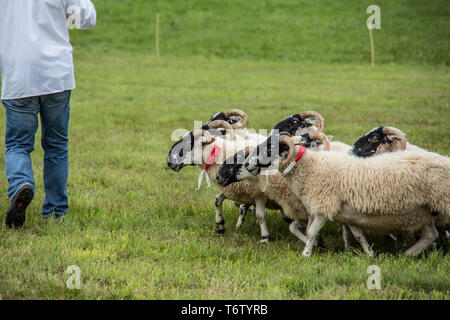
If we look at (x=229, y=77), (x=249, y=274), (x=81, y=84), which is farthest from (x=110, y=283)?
(x=229, y=77)

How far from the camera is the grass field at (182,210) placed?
165 inches

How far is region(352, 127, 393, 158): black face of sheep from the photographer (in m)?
5.80

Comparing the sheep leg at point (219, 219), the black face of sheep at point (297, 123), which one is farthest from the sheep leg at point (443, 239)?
the sheep leg at point (219, 219)

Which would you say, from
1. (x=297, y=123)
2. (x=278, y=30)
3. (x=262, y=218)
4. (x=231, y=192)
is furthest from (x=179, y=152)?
(x=278, y=30)

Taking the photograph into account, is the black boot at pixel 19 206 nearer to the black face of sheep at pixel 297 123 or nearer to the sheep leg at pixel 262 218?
the sheep leg at pixel 262 218

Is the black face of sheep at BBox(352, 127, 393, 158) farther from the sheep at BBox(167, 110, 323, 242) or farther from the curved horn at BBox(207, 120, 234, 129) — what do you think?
the curved horn at BBox(207, 120, 234, 129)

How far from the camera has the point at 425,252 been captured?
5.18m

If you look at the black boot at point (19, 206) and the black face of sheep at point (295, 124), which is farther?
the black face of sheep at point (295, 124)

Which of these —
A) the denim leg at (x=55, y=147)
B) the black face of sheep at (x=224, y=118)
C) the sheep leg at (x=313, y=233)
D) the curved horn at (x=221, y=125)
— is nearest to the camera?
the sheep leg at (x=313, y=233)

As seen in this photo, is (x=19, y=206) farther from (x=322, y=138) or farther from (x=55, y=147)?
(x=322, y=138)

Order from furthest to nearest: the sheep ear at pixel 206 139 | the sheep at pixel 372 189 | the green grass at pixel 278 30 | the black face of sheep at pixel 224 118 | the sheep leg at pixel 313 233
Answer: the green grass at pixel 278 30
the black face of sheep at pixel 224 118
the sheep ear at pixel 206 139
the sheep leg at pixel 313 233
the sheep at pixel 372 189

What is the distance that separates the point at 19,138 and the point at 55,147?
42 cm

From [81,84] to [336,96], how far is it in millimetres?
8278

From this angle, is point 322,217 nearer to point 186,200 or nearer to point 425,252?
point 425,252
